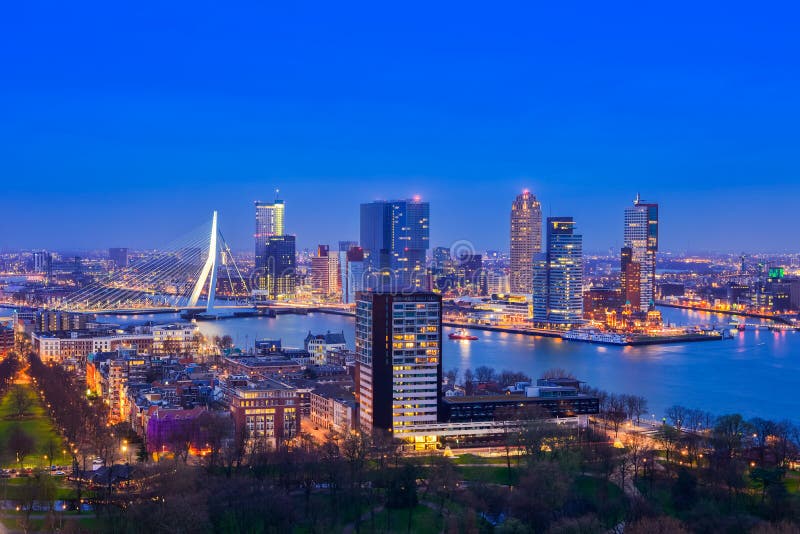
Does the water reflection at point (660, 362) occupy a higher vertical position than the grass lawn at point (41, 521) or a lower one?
higher

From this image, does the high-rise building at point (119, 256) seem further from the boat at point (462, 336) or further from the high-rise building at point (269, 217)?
the boat at point (462, 336)

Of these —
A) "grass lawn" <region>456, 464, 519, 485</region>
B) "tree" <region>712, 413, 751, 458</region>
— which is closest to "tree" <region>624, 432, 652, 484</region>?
"tree" <region>712, 413, 751, 458</region>

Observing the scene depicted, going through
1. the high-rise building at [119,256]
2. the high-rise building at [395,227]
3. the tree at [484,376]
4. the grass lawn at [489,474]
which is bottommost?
the grass lawn at [489,474]


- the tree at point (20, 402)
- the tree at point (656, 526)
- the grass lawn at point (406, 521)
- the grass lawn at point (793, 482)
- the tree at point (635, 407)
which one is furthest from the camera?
the tree at point (20, 402)

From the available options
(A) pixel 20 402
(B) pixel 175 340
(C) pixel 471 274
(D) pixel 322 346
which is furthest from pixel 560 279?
(A) pixel 20 402

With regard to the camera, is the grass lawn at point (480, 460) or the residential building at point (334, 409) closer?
the grass lawn at point (480, 460)

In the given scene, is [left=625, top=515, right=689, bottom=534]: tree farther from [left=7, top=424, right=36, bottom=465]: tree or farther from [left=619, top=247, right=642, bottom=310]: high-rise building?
[left=619, top=247, right=642, bottom=310]: high-rise building

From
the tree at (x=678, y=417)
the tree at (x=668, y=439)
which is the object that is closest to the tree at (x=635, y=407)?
the tree at (x=678, y=417)

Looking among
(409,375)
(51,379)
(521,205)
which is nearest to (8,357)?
(51,379)
